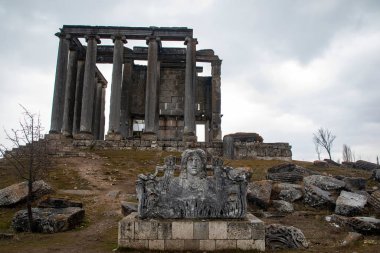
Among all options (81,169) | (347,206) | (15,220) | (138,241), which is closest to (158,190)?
(138,241)

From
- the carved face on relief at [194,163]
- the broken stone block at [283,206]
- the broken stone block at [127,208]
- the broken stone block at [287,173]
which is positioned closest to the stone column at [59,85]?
the broken stone block at [127,208]

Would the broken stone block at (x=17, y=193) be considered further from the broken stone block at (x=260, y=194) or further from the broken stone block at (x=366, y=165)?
the broken stone block at (x=366, y=165)

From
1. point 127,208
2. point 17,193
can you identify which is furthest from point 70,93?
point 127,208

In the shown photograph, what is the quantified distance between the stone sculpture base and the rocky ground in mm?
759

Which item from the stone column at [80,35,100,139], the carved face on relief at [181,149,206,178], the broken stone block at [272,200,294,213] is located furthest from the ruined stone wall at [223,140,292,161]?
the carved face on relief at [181,149,206,178]

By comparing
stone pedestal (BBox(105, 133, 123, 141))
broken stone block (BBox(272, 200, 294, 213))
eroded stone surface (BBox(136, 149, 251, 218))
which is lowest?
broken stone block (BBox(272, 200, 294, 213))

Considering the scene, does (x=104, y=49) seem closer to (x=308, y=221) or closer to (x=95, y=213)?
(x=95, y=213)

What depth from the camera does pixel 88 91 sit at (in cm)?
2719

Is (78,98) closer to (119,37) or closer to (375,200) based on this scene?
(119,37)

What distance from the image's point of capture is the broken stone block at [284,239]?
796 cm

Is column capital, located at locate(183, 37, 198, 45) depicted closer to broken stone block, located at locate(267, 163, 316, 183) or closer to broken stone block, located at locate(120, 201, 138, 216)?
broken stone block, located at locate(267, 163, 316, 183)

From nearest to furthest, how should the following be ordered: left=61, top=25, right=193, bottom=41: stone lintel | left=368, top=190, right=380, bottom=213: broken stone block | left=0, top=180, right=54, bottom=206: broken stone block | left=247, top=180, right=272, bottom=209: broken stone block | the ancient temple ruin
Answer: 1. left=368, top=190, right=380, bottom=213: broken stone block
2. left=0, top=180, right=54, bottom=206: broken stone block
3. left=247, top=180, right=272, bottom=209: broken stone block
4. the ancient temple ruin
5. left=61, top=25, right=193, bottom=41: stone lintel

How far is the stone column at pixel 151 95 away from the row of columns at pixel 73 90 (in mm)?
4438

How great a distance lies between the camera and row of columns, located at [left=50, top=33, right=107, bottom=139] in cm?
2669
